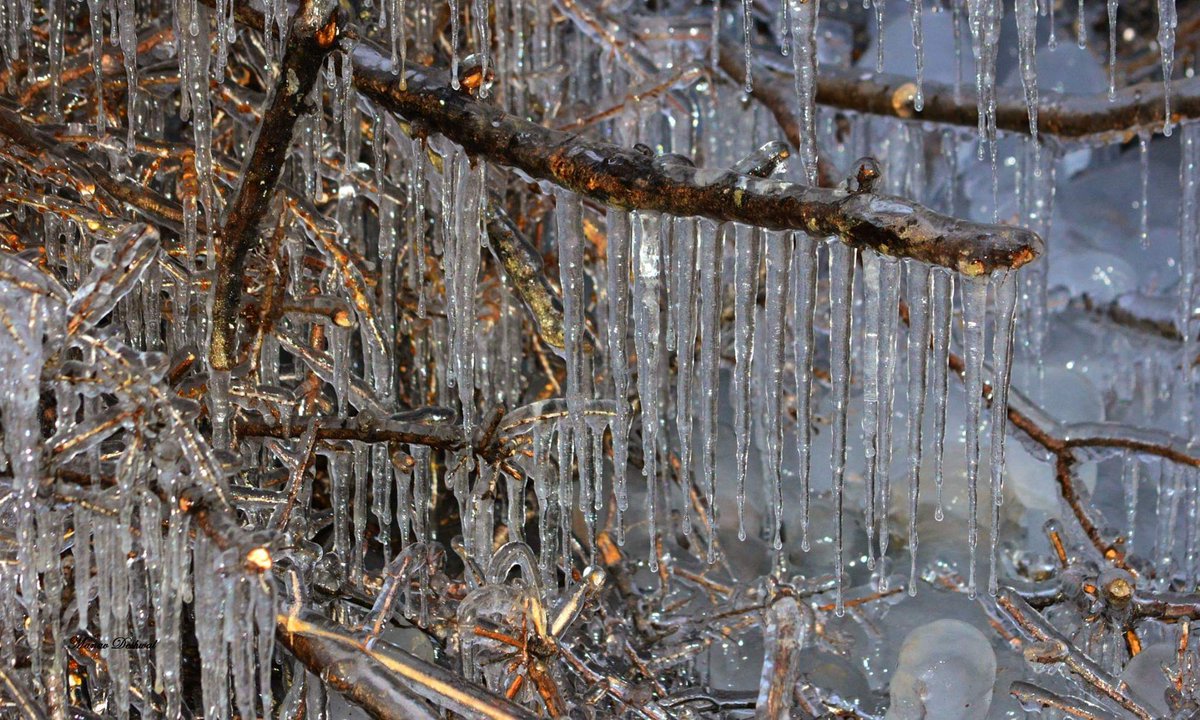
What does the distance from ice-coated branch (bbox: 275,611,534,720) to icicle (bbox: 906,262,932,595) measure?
30cm

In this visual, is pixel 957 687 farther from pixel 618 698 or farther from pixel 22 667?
pixel 22 667

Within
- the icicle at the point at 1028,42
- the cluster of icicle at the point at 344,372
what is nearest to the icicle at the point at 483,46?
the cluster of icicle at the point at 344,372

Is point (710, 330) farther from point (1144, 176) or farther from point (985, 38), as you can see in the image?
point (1144, 176)

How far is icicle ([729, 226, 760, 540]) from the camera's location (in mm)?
713

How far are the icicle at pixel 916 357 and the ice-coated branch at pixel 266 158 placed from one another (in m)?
0.40

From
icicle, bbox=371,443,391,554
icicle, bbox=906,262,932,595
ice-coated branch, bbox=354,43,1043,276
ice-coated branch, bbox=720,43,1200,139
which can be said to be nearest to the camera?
ice-coated branch, bbox=354,43,1043,276

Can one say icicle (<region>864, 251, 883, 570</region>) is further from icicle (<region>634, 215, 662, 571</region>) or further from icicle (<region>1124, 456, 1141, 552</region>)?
icicle (<region>1124, 456, 1141, 552</region>)

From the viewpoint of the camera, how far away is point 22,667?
829 millimetres

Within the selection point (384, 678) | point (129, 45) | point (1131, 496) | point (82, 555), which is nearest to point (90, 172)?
point (129, 45)

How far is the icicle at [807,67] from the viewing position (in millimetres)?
861

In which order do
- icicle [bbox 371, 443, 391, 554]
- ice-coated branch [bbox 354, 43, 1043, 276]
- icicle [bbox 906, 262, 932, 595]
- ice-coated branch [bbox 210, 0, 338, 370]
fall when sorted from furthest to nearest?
1. icicle [bbox 371, 443, 391, 554]
2. ice-coated branch [bbox 210, 0, 338, 370]
3. icicle [bbox 906, 262, 932, 595]
4. ice-coated branch [bbox 354, 43, 1043, 276]

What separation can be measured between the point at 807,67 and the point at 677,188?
258 mm

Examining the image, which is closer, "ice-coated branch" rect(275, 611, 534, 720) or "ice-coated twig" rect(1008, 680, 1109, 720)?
"ice-coated branch" rect(275, 611, 534, 720)

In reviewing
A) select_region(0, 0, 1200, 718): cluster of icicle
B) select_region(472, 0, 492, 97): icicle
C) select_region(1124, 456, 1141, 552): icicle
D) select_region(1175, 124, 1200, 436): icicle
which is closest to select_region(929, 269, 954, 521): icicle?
select_region(0, 0, 1200, 718): cluster of icicle
